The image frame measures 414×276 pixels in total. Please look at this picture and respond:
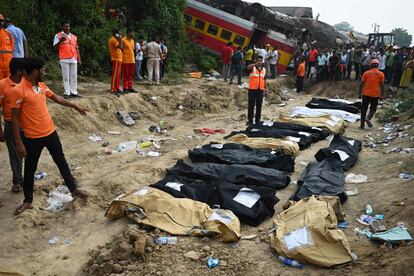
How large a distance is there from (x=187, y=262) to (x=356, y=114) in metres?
9.23

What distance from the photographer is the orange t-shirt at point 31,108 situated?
3.99 metres

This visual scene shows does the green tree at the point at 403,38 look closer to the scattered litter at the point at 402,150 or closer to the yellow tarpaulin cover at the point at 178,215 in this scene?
the scattered litter at the point at 402,150

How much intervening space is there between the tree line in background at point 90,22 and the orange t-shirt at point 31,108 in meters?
7.05

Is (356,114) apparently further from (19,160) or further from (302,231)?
(19,160)

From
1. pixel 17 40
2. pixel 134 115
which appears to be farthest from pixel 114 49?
pixel 17 40

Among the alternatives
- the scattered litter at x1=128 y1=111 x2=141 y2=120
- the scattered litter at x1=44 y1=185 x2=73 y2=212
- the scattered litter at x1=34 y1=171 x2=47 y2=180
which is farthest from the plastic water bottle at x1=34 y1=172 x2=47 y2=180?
the scattered litter at x1=128 y1=111 x2=141 y2=120

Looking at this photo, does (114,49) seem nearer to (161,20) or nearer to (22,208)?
(22,208)

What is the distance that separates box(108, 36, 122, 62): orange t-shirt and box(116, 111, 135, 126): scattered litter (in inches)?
53.2

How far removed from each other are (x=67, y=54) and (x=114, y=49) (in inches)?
57.6

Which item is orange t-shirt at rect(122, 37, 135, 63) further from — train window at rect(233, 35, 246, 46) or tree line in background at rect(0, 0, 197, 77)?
train window at rect(233, 35, 246, 46)

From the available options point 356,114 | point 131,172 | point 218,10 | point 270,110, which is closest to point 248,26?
point 218,10

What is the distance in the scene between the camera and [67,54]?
7934mm

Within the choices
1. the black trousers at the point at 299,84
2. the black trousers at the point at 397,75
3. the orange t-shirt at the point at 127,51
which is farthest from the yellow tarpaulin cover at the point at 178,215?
the black trousers at the point at 397,75

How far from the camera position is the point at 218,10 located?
1861cm
